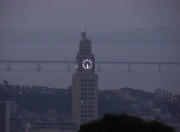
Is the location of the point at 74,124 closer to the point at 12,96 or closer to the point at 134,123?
the point at 12,96

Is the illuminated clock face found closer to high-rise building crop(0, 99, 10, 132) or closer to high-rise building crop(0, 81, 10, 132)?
high-rise building crop(0, 81, 10, 132)

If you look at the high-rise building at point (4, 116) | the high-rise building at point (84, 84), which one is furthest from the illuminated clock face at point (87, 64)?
the high-rise building at point (4, 116)

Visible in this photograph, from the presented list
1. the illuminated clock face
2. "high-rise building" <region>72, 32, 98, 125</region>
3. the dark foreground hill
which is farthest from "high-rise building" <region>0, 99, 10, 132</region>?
the dark foreground hill

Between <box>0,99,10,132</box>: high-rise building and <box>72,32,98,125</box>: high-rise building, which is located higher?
<box>72,32,98,125</box>: high-rise building

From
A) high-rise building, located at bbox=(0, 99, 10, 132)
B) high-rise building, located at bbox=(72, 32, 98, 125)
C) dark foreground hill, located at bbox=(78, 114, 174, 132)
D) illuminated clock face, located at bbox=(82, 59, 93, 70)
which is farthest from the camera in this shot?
illuminated clock face, located at bbox=(82, 59, 93, 70)

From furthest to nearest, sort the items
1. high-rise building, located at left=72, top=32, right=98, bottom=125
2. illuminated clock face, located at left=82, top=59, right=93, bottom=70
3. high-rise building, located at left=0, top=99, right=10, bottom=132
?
1. illuminated clock face, located at left=82, top=59, right=93, bottom=70
2. high-rise building, located at left=72, top=32, right=98, bottom=125
3. high-rise building, located at left=0, top=99, right=10, bottom=132

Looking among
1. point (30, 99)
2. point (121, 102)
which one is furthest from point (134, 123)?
point (30, 99)

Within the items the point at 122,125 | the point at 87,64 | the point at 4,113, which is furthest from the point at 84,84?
the point at 122,125

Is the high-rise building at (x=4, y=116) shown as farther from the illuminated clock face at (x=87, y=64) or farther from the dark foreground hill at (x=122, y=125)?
the dark foreground hill at (x=122, y=125)
